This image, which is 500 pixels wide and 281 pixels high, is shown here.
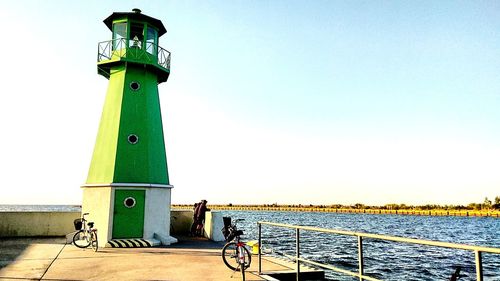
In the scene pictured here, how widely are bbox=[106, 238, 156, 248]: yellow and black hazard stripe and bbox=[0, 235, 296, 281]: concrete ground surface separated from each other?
0.51 metres

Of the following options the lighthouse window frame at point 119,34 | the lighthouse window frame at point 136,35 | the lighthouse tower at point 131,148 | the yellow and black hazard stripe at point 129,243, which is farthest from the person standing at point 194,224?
the lighthouse window frame at point 119,34

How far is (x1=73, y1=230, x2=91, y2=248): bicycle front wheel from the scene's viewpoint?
43.1 feet

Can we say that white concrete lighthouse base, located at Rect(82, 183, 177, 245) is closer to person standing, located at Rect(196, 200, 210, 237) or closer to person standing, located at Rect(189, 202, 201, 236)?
person standing, located at Rect(196, 200, 210, 237)

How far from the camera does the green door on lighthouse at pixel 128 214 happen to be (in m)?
14.0

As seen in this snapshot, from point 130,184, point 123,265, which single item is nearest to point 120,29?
point 130,184

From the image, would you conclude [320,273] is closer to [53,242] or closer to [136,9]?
[53,242]

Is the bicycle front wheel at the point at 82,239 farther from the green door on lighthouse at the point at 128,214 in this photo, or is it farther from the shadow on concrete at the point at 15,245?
the green door on lighthouse at the point at 128,214

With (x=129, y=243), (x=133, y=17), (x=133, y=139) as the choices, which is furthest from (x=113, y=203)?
(x=133, y=17)

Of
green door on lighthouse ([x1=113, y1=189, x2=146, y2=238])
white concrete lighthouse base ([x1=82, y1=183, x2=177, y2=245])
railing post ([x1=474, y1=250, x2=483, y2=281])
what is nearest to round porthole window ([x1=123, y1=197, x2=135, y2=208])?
green door on lighthouse ([x1=113, y1=189, x2=146, y2=238])

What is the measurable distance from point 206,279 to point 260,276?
118 cm

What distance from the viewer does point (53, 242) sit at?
14.6 metres

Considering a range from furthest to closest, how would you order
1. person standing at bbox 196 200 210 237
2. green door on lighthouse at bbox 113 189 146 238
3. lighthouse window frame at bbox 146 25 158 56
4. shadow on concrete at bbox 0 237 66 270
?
1. person standing at bbox 196 200 210 237
2. lighthouse window frame at bbox 146 25 158 56
3. green door on lighthouse at bbox 113 189 146 238
4. shadow on concrete at bbox 0 237 66 270

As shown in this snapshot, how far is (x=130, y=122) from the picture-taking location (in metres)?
15.0

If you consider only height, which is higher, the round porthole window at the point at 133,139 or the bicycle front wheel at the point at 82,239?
the round porthole window at the point at 133,139
